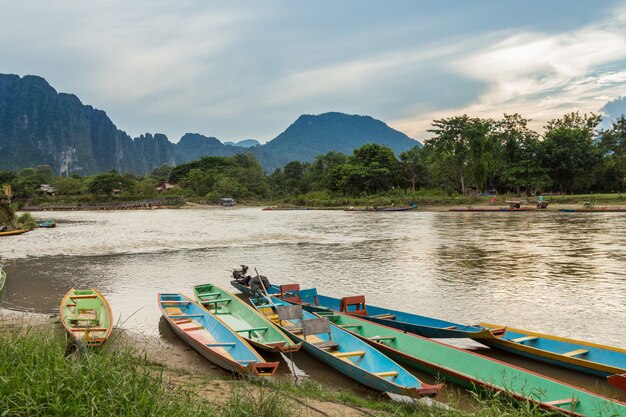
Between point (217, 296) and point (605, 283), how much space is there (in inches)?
473

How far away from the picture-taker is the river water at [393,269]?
492 inches

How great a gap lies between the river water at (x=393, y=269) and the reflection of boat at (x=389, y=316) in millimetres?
2193

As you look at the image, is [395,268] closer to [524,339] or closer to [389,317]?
[389,317]

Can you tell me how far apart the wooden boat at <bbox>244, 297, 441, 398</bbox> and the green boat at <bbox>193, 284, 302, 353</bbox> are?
11.5 inches

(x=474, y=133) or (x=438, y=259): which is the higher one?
(x=474, y=133)

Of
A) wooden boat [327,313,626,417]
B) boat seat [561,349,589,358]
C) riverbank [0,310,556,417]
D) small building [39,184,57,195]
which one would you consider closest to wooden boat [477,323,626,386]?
boat seat [561,349,589,358]

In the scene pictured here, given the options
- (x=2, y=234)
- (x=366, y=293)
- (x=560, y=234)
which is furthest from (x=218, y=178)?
(x=366, y=293)

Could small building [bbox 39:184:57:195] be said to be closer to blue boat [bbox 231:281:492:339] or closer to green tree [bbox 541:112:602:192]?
green tree [bbox 541:112:602:192]

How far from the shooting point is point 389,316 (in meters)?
10.2

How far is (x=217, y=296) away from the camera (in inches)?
508

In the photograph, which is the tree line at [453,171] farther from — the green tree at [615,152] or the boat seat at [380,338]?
the boat seat at [380,338]

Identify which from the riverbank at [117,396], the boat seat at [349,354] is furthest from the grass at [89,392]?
the boat seat at [349,354]

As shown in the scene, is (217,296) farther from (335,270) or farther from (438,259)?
(438,259)

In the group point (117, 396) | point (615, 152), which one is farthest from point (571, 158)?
point (117, 396)
